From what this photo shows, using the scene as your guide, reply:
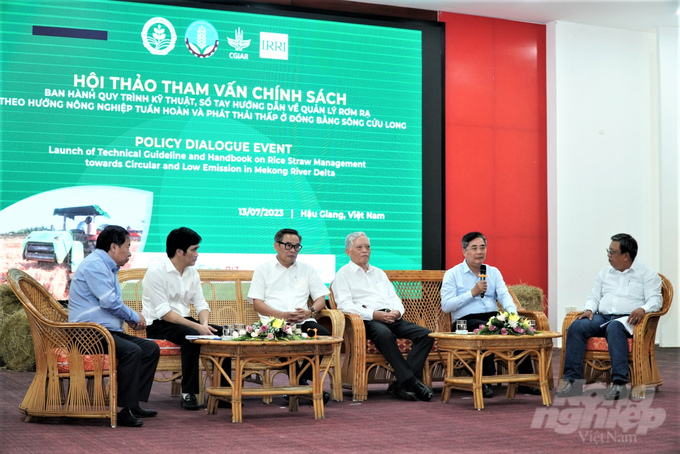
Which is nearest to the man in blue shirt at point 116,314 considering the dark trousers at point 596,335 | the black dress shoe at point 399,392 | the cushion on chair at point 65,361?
the cushion on chair at point 65,361

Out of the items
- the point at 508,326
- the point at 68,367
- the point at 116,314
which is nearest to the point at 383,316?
the point at 508,326

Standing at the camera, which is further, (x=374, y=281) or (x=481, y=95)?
(x=481, y=95)

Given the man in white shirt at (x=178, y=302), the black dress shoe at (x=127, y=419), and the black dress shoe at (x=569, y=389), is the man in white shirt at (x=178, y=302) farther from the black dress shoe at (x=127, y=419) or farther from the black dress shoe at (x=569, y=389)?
the black dress shoe at (x=569, y=389)

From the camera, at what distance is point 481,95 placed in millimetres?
8133

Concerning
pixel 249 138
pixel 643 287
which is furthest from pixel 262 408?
pixel 249 138

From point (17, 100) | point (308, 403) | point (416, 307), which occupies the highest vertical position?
point (17, 100)

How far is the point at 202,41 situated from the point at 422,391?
3.74 metres

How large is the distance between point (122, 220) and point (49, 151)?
0.80 m

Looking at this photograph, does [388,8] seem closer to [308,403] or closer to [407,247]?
[407,247]

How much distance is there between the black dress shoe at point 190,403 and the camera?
4.45m

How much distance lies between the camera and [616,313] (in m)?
5.22

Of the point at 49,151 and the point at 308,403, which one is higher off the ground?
the point at 49,151

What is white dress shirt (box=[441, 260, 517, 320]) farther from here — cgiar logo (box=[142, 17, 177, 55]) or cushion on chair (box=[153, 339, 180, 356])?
cgiar logo (box=[142, 17, 177, 55])

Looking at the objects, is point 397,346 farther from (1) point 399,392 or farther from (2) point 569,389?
(2) point 569,389
